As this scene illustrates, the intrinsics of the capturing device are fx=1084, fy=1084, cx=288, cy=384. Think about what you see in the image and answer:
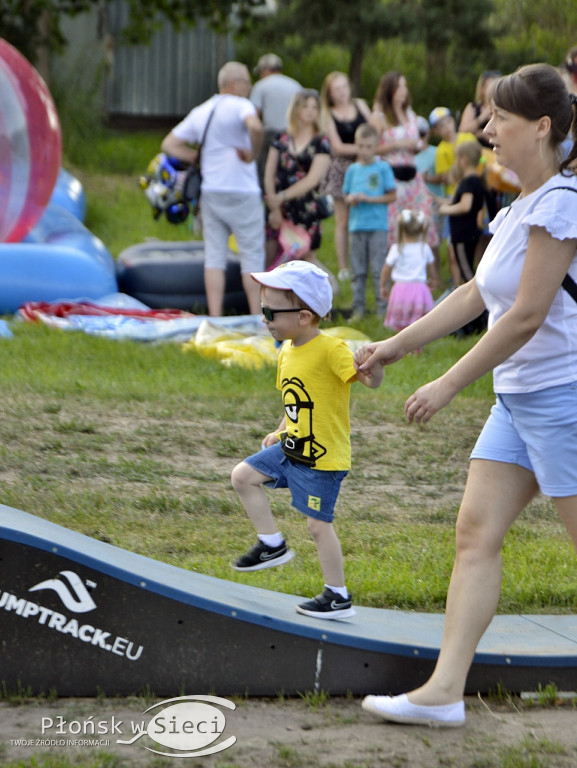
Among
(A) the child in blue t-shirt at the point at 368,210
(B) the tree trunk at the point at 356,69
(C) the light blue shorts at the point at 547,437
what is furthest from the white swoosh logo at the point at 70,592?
(B) the tree trunk at the point at 356,69

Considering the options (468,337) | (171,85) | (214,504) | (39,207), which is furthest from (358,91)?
(214,504)

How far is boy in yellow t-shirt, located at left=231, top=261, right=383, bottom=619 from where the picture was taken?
354 cm

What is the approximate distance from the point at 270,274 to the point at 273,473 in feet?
2.23

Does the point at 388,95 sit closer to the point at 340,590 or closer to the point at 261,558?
the point at 261,558

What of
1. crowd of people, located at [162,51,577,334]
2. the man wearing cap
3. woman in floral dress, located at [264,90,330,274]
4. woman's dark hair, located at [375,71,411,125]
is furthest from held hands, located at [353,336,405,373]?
Result: the man wearing cap

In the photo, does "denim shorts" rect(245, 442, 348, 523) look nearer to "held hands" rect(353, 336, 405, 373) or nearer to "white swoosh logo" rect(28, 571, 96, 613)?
"held hands" rect(353, 336, 405, 373)

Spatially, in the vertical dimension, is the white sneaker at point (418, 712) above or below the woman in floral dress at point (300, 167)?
below

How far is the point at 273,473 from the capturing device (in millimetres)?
3711

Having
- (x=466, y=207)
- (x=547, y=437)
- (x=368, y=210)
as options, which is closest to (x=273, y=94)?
(x=368, y=210)

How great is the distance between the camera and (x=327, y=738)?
313 cm

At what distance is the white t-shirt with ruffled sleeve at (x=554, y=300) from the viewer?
2.91 m

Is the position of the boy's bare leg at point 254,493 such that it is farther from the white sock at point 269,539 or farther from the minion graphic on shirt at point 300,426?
the minion graphic on shirt at point 300,426

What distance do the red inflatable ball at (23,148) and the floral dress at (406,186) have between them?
3452 mm

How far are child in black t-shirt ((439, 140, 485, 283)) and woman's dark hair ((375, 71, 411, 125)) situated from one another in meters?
0.87
